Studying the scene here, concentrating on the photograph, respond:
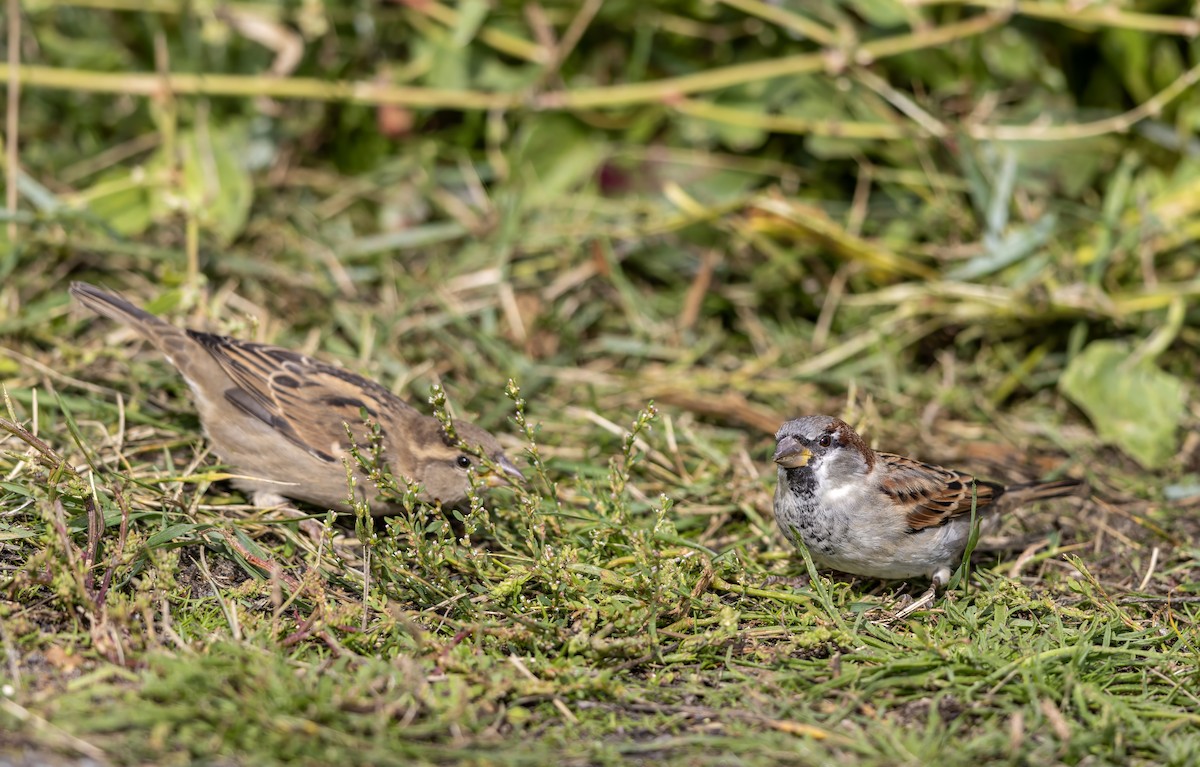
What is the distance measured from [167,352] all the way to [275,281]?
1.25m

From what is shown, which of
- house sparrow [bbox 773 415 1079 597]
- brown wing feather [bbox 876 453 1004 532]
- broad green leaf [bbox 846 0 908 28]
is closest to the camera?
house sparrow [bbox 773 415 1079 597]

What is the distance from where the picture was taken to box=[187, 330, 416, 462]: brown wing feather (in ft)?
15.8

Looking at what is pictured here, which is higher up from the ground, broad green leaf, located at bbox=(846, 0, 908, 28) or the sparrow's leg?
broad green leaf, located at bbox=(846, 0, 908, 28)

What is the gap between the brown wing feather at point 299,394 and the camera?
4.83 m

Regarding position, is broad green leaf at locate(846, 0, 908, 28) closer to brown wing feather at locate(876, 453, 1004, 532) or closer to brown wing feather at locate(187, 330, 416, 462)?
brown wing feather at locate(876, 453, 1004, 532)

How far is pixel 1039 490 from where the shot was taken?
486 cm

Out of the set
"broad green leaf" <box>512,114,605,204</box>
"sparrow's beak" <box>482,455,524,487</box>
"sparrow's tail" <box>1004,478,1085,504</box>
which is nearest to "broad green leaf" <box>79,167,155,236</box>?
"broad green leaf" <box>512,114,605,204</box>

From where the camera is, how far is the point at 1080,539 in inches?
195

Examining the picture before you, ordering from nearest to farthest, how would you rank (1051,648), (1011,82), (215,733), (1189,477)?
(215,733)
(1051,648)
(1189,477)
(1011,82)

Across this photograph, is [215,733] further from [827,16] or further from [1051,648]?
[827,16]

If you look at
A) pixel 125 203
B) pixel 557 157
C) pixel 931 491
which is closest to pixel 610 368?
pixel 557 157

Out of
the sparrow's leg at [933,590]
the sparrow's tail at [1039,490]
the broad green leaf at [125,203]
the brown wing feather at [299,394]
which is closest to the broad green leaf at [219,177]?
the broad green leaf at [125,203]

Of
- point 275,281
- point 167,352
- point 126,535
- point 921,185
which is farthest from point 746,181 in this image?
point 126,535

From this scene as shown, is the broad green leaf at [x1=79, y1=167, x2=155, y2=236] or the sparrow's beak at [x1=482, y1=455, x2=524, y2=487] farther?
the broad green leaf at [x1=79, y1=167, x2=155, y2=236]
